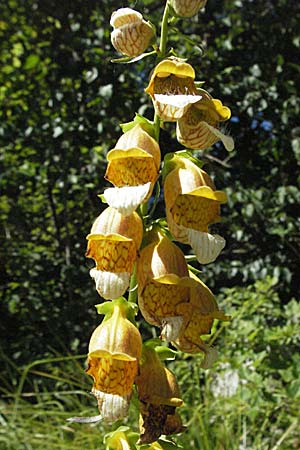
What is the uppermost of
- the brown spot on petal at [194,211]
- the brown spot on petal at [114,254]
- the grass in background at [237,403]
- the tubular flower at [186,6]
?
the tubular flower at [186,6]

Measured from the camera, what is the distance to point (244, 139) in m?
3.46

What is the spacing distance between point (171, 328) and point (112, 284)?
9 centimetres

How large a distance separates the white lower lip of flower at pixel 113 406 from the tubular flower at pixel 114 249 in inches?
4.6

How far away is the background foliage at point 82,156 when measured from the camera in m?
2.99

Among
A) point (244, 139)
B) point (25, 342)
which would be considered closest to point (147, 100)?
point (244, 139)

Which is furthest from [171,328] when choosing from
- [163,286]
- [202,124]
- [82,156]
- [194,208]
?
[82,156]

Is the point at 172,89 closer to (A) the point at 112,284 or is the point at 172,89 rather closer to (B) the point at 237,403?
(A) the point at 112,284

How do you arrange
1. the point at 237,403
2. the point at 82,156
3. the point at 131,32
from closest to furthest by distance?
the point at 131,32, the point at 237,403, the point at 82,156

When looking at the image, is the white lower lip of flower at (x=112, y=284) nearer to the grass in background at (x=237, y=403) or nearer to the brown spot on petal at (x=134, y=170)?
the brown spot on petal at (x=134, y=170)

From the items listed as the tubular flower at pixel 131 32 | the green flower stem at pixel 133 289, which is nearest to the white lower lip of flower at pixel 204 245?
the green flower stem at pixel 133 289

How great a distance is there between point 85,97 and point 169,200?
2397 mm

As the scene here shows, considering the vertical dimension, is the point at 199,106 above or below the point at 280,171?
below

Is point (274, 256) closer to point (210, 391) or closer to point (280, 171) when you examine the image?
point (280, 171)

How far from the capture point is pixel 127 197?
2.35ft
